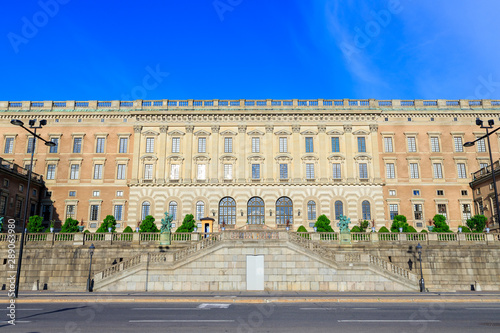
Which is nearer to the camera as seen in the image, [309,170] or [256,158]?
[309,170]

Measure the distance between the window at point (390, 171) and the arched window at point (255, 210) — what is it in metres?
17.3

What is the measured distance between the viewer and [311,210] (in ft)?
166

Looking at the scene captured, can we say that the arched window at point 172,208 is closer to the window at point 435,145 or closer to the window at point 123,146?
the window at point 123,146

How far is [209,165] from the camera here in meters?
52.2

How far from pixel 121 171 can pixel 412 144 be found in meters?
39.6

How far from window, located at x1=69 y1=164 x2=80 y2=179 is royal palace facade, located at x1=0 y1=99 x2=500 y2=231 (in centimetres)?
30

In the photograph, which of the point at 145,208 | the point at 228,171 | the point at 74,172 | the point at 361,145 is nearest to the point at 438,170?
the point at 361,145

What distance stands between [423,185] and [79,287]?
139ft

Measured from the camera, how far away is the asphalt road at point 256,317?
1323 centimetres

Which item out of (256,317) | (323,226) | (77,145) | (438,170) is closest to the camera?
(256,317)

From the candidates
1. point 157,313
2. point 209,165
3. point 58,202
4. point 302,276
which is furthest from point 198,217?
point 157,313

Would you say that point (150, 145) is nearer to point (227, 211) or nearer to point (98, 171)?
point (98, 171)

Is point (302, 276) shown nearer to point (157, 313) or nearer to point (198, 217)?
point (157, 313)

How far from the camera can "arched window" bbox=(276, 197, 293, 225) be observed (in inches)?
1978
